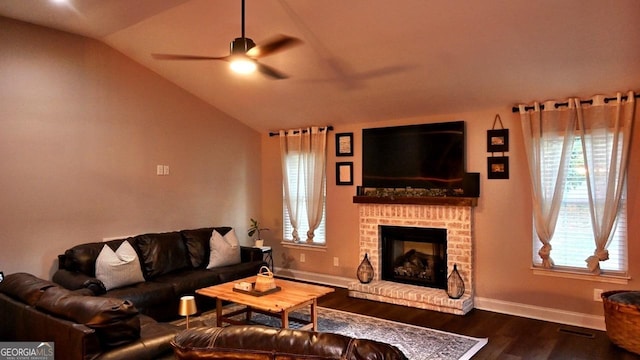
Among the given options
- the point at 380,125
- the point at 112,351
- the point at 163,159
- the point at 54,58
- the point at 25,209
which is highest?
the point at 54,58

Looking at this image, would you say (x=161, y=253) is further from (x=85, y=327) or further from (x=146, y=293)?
(x=85, y=327)

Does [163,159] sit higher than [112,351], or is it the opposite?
[163,159]

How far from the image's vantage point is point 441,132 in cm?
504

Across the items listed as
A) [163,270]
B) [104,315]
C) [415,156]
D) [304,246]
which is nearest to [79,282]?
[163,270]

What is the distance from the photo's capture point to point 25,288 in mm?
2777

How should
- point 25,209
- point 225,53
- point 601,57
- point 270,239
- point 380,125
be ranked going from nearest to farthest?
1. point 601,57
2. point 25,209
3. point 225,53
4. point 380,125
5. point 270,239

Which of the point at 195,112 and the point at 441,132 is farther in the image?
the point at 195,112

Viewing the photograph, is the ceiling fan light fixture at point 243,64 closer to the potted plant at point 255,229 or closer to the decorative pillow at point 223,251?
the decorative pillow at point 223,251

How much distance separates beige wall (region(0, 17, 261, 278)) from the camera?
4203mm

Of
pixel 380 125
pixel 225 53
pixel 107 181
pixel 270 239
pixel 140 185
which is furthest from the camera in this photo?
pixel 270 239

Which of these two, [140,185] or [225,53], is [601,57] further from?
[140,185]

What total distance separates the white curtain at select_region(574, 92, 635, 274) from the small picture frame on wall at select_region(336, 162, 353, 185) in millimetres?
2815

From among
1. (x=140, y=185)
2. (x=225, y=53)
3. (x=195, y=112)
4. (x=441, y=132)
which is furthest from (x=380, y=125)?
(x=140, y=185)

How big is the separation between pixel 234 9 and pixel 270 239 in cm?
391
